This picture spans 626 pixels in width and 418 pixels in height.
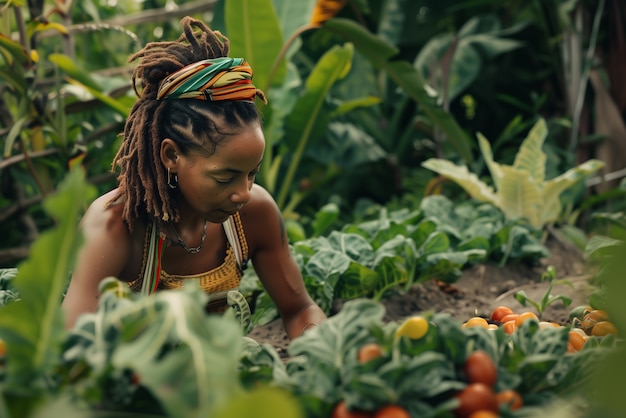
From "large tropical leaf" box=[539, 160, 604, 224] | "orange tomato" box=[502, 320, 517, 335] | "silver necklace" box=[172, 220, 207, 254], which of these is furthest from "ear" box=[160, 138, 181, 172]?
"large tropical leaf" box=[539, 160, 604, 224]

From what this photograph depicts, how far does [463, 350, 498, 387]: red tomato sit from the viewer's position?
1.23 meters

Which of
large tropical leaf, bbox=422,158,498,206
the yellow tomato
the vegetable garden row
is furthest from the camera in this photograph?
large tropical leaf, bbox=422,158,498,206

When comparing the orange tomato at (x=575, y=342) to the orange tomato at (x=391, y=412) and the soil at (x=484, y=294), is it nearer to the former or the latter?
the orange tomato at (x=391, y=412)

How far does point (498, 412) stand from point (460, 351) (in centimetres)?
12

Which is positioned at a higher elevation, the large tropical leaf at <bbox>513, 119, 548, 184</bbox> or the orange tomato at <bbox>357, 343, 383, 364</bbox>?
the orange tomato at <bbox>357, 343, 383, 364</bbox>

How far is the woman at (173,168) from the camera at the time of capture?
184 cm

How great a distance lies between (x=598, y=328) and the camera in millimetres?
1822

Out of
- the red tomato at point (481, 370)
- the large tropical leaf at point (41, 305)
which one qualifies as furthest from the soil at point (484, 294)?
the large tropical leaf at point (41, 305)

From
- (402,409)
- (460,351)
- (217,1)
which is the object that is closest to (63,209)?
→ (402,409)

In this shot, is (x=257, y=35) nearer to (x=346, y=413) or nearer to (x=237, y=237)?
(x=237, y=237)

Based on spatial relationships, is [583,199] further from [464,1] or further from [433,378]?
[433,378]

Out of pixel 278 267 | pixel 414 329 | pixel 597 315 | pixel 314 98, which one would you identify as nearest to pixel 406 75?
pixel 314 98

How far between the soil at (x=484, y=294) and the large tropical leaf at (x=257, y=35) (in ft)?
4.30

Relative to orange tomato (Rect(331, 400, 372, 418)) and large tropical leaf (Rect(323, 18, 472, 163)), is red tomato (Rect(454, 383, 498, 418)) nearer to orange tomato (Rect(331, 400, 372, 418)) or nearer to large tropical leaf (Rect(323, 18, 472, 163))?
orange tomato (Rect(331, 400, 372, 418))
